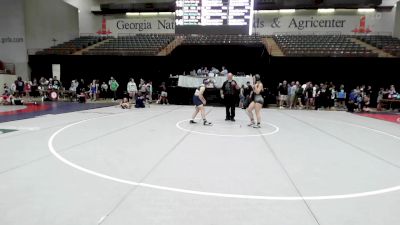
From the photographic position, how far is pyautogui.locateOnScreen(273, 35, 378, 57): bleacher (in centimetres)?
2020

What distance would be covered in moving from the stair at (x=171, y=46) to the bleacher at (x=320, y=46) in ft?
27.7

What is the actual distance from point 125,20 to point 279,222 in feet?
100

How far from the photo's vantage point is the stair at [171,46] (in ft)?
74.5

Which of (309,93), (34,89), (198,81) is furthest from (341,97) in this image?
(34,89)

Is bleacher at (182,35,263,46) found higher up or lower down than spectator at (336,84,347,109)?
higher up

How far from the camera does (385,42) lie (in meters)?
23.1

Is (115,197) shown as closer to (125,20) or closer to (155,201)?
(155,201)

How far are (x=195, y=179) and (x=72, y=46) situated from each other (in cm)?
2497

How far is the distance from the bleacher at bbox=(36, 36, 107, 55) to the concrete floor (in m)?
18.4

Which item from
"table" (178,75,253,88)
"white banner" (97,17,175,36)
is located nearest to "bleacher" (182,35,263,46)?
"white banner" (97,17,175,36)

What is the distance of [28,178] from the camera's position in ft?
12.9

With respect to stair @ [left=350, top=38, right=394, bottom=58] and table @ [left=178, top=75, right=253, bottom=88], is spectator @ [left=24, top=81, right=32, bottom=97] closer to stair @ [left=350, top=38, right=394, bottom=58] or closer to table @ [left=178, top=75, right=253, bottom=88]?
table @ [left=178, top=75, right=253, bottom=88]

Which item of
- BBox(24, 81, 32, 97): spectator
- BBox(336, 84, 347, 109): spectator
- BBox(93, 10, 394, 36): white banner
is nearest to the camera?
BBox(336, 84, 347, 109): spectator

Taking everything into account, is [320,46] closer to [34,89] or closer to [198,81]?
[198,81]
